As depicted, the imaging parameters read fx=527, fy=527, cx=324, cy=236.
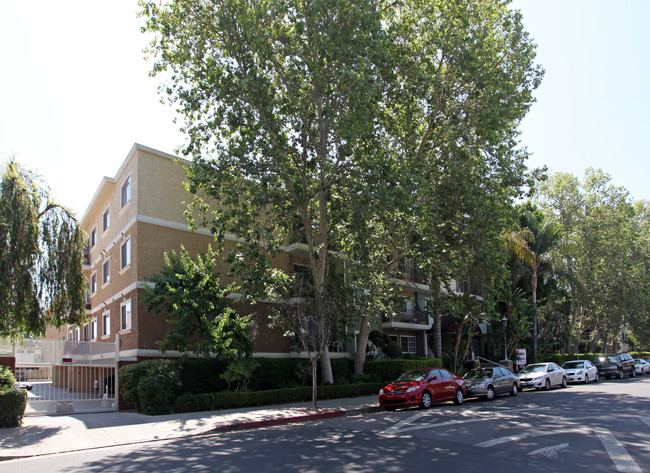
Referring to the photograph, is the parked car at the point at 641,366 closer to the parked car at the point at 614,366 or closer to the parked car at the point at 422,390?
the parked car at the point at 614,366

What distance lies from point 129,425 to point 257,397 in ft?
16.5

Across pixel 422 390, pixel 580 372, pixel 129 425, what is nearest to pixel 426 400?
pixel 422 390

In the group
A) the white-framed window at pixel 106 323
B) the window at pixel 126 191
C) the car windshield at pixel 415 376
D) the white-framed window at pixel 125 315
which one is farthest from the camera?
the white-framed window at pixel 106 323

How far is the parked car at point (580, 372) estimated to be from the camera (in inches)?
1157

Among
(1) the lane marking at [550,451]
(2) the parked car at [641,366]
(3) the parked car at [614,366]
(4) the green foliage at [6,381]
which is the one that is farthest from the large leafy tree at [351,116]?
(2) the parked car at [641,366]

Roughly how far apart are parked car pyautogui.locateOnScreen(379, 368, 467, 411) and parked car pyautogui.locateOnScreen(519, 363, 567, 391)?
792 cm

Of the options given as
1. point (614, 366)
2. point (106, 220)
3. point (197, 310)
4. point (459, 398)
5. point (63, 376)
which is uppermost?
point (106, 220)

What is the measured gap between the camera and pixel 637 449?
31.5 feet

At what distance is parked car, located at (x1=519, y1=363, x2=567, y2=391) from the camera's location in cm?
2547

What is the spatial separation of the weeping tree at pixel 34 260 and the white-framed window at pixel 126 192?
17.0 feet

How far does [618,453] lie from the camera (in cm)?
923

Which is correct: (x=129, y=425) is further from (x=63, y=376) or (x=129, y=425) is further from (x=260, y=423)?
(x=63, y=376)

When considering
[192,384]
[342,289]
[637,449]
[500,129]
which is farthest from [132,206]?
[637,449]

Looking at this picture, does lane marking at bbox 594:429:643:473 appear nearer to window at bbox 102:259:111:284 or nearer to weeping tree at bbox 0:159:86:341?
weeping tree at bbox 0:159:86:341
